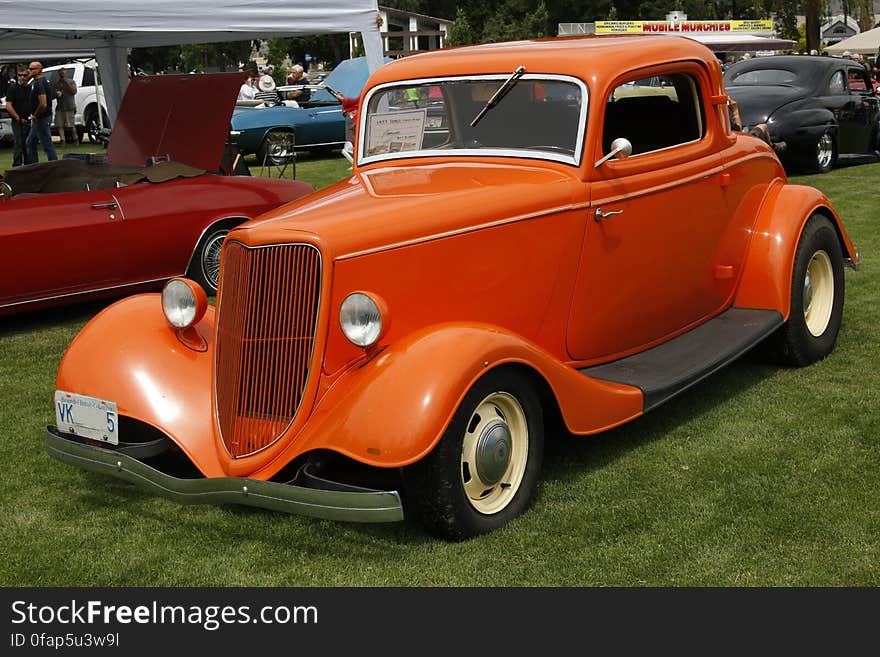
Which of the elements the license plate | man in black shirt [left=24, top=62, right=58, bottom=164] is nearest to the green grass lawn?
the license plate

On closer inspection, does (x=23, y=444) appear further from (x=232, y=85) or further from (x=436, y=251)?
(x=232, y=85)

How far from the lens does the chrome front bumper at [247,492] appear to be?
346cm

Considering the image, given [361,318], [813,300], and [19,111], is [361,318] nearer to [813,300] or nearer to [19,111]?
[813,300]

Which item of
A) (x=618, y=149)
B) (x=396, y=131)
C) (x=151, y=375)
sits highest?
(x=396, y=131)

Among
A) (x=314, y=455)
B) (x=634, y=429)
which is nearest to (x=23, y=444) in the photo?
(x=314, y=455)

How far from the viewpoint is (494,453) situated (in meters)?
3.87

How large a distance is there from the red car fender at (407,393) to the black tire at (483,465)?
0.10m

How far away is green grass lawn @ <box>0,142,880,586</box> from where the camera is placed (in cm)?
363

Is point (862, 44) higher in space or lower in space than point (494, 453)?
higher

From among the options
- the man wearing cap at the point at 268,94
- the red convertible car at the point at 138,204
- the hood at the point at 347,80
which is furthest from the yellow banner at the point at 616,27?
the red convertible car at the point at 138,204

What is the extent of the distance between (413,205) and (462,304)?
1.44 ft

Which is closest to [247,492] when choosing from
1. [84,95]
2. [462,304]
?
[462,304]

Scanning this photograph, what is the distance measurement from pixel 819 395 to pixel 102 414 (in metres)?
3.54

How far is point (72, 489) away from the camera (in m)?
4.55
